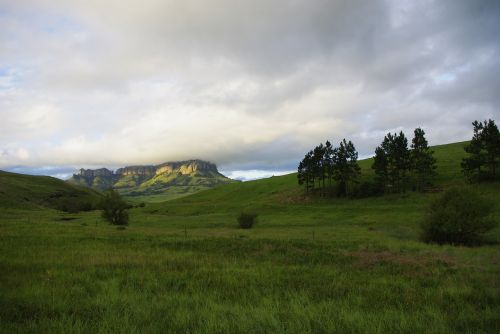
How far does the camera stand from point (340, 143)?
333ft

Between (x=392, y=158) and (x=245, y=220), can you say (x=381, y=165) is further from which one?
(x=245, y=220)

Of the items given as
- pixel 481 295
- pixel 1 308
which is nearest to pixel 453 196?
pixel 481 295

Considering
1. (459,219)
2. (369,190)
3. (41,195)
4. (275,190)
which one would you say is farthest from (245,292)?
(41,195)

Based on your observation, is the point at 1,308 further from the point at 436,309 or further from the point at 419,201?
the point at 419,201

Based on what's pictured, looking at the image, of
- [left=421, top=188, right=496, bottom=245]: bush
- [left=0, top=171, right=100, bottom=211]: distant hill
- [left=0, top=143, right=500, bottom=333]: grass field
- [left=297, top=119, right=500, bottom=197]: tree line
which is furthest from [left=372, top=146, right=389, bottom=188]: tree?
[left=0, top=171, right=100, bottom=211]: distant hill

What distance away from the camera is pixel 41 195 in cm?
15062

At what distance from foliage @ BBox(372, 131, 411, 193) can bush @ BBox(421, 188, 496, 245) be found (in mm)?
60364

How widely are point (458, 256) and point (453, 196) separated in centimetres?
1269

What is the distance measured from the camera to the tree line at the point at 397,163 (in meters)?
84.1

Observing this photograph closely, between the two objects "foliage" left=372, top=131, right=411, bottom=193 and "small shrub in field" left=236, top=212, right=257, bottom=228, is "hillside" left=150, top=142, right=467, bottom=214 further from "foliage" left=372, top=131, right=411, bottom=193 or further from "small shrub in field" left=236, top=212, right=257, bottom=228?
"small shrub in field" left=236, top=212, right=257, bottom=228

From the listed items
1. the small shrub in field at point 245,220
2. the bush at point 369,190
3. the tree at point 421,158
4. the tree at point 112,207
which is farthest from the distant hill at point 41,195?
the tree at point 421,158

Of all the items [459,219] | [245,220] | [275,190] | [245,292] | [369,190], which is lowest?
[245,220]

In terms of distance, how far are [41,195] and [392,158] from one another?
145068 millimetres

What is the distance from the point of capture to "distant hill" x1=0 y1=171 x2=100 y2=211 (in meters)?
112
